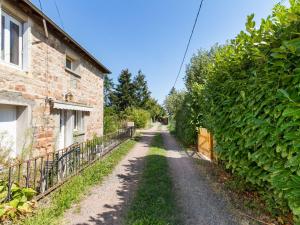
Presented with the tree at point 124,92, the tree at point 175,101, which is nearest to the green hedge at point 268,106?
the tree at point 175,101

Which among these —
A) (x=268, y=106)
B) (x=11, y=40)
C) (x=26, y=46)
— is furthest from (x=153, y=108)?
(x=268, y=106)

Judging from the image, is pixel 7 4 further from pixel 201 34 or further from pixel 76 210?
pixel 201 34

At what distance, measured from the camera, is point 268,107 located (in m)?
2.82

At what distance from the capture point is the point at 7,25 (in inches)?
217

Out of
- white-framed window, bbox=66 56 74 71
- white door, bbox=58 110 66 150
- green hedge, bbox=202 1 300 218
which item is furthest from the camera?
white-framed window, bbox=66 56 74 71

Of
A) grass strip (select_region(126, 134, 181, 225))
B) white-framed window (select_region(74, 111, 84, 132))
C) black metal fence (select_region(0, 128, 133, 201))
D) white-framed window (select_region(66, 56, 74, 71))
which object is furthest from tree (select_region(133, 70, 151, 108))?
grass strip (select_region(126, 134, 181, 225))

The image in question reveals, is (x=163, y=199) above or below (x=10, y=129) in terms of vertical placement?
below

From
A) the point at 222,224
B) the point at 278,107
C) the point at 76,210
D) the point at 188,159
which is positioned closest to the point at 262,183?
the point at 222,224

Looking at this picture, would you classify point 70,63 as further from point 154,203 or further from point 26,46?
point 154,203

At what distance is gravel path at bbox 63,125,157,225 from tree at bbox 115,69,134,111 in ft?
113

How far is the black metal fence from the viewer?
4285 millimetres

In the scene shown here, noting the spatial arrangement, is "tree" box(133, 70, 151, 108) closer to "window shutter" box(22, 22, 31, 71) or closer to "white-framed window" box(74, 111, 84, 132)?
"white-framed window" box(74, 111, 84, 132)

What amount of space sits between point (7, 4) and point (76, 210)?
17.8 feet

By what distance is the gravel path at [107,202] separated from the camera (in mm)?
3619
